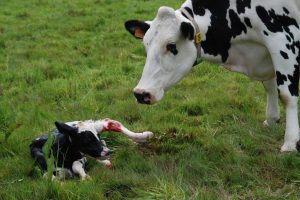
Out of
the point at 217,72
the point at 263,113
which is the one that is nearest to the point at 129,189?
the point at 263,113

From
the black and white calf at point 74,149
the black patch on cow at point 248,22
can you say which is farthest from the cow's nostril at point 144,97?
the black patch on cow at point 248,22

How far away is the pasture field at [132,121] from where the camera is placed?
410 cm

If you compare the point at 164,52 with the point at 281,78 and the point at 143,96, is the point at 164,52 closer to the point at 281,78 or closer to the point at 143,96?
the point at 143,96

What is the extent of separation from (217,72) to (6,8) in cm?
778

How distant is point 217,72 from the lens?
786 centimetres

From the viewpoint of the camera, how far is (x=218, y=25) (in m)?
4.88

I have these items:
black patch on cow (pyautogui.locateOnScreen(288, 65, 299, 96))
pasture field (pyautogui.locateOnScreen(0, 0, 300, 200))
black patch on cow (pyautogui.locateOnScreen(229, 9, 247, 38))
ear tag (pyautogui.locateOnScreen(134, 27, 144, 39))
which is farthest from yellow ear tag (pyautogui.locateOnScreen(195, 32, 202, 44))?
pasture field (pyautogui.locateOnScreen(0, 0, 300, 200))

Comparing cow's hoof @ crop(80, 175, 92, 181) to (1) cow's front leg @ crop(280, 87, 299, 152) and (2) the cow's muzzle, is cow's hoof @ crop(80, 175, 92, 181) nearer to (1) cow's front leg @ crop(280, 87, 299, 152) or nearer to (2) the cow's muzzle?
(2) the cow's muzzle

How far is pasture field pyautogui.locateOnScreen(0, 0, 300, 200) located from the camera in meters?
4.10

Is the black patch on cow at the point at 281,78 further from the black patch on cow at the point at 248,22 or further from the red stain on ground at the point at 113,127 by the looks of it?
the red stain on ground at the point at 113,127

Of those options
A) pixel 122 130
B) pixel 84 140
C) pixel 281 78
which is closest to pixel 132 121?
pixel 122 130

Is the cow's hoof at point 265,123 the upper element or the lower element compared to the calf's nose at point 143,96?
lower

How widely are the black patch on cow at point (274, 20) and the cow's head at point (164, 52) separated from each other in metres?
0.76

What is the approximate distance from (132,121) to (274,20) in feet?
6.83
